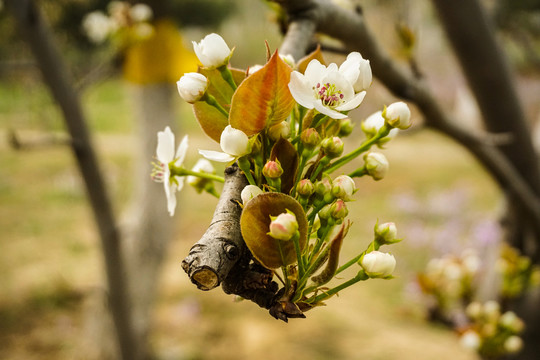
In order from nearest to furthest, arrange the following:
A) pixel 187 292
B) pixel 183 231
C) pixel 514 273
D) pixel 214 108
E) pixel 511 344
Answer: pixel 214 108 → pixel 511 344 → pixel 514 273 → pixel 187 292 → pixel 183 231

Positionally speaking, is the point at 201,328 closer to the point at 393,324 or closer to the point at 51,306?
the point at 51,306

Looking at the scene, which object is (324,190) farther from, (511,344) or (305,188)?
(511,344)

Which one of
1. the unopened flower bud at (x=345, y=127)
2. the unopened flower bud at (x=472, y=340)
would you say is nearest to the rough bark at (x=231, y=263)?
the unopened flower bud at (x=345, y=127)

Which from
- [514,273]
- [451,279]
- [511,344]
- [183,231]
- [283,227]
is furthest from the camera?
[183,231]

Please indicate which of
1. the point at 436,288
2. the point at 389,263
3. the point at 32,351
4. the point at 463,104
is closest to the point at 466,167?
the point at 463,104

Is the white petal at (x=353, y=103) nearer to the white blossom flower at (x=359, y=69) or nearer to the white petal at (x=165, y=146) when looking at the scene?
the white blossom flower at (x=359, y=69)

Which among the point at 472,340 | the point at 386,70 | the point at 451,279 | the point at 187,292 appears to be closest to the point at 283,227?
the point at 386,70

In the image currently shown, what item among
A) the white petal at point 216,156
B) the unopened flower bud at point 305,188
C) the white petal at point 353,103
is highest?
the white petal at point 353,103
